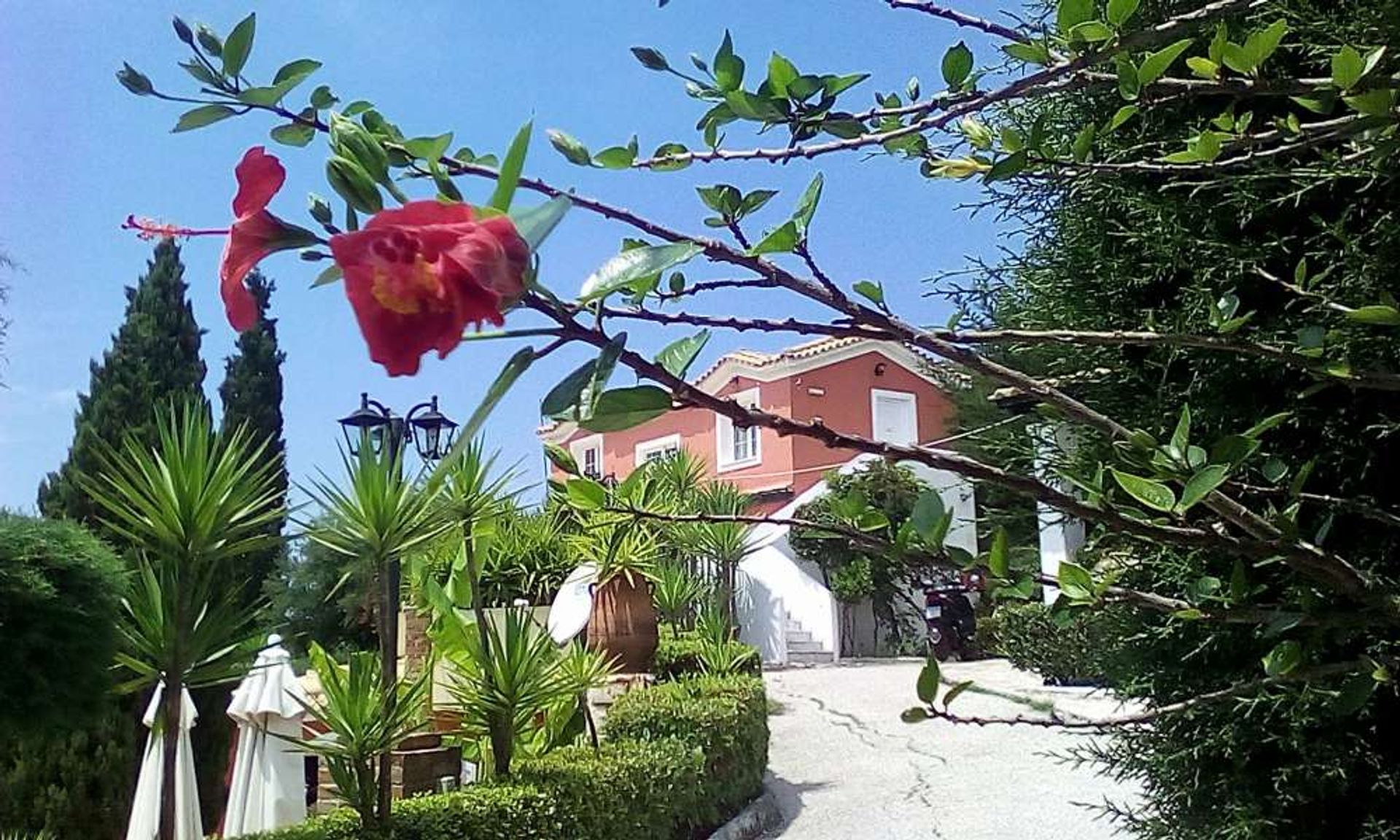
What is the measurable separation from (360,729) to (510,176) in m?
3.23

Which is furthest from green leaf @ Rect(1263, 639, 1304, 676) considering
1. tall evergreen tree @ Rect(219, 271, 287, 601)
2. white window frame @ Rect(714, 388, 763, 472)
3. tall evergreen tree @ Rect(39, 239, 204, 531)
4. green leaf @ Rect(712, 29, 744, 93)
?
white window frame @ Rect(714, 388, 763, 472)

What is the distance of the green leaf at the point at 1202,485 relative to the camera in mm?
698

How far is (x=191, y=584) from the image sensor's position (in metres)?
3.01

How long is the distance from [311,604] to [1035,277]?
886 cm

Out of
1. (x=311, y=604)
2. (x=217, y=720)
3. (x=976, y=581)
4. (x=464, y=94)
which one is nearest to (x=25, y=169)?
(x=217, y=720)

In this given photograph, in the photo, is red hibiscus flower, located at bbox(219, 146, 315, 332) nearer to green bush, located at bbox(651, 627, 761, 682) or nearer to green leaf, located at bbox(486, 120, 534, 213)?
green leaf, located at bbox(486, 120, 534, 213)

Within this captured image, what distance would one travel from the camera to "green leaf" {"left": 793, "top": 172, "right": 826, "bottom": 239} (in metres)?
0.71

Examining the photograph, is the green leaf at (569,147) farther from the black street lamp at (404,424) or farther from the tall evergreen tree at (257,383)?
the tall evergreen tree at (257,383)

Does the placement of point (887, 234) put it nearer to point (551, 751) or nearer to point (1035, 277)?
point (1035, 277)

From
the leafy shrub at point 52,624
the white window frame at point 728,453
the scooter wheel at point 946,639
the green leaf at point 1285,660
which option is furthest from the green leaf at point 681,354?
the white window frame at point 728,453

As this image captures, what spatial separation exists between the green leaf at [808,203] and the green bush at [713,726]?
4808 mm

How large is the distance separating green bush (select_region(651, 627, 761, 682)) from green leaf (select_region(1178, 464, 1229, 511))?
6.29 meters

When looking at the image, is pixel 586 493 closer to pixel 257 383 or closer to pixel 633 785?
pixel 633 785

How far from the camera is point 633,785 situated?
4.57 meters
